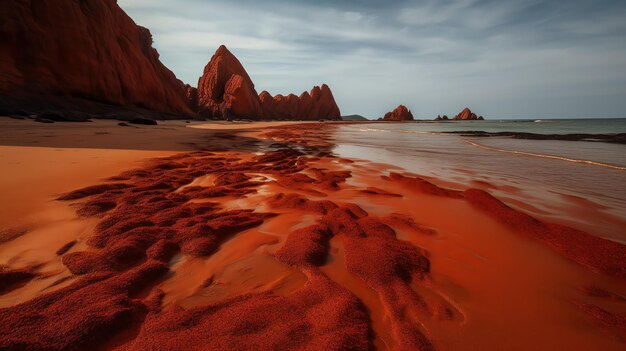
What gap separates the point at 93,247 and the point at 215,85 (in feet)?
200

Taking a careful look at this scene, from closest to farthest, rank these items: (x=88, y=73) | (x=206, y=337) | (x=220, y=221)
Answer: (x=206, y=337), (x=220, y=221), (x=88, y=73)

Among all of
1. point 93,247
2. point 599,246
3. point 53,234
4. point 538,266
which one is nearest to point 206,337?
point 93,247

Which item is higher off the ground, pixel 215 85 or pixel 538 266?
pixel 215 85

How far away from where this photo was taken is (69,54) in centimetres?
1914

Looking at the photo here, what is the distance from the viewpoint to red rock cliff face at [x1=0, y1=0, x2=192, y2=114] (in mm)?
16547

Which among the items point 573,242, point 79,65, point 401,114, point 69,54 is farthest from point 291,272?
point 401,114

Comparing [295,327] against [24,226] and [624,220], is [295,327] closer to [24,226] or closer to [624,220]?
[24,226]

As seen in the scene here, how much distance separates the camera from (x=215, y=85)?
56.3 m

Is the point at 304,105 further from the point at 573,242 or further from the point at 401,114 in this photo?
the point at 573,242

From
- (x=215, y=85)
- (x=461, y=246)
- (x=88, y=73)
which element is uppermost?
(x=215, y=85)

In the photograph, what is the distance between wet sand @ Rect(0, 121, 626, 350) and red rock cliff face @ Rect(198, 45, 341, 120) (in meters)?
51.0

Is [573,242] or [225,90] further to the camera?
[225,90]

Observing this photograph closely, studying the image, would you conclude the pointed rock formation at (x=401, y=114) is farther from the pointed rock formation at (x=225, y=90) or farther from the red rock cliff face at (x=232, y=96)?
the pointed rock formation at (x=225, y=90)

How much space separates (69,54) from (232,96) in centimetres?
3412
